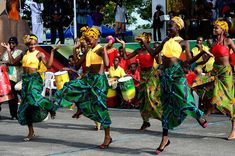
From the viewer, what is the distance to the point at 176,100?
8078 mm

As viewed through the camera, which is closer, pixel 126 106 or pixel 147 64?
pixel 147 64

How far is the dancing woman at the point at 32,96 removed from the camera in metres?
9.52

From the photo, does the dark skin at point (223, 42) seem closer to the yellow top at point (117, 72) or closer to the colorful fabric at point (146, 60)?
the colorful fabric at point (146, 60)

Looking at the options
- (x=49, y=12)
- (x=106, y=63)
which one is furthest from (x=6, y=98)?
(x=49, y=12)

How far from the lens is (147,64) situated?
10.5m

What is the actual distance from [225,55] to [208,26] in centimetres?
744

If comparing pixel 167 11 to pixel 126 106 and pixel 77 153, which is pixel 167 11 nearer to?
pixel 126 106

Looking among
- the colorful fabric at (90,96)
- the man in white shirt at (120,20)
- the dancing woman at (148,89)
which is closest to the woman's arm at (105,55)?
the colorful fabric at (90,96)

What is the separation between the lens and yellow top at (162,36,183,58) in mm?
8203

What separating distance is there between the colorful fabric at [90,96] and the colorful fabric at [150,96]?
5.44ft

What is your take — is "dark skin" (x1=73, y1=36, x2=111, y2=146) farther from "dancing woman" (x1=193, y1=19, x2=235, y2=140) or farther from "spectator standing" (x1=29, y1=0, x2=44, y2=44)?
"spectator standing" (x1=29, y1=0, x2=44, y2=44)

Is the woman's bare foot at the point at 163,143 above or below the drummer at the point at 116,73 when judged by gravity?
below

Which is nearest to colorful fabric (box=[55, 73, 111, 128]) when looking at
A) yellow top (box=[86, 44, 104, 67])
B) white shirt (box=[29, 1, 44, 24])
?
yellow top (box=[86, 44, 104, 67])

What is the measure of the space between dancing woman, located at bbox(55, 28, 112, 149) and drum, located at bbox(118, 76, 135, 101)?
444 centimetres
